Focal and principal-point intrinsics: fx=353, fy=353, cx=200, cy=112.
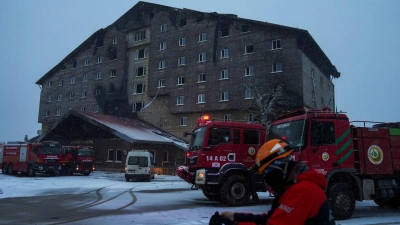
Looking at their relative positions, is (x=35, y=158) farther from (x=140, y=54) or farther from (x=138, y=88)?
(x=140, y=54)

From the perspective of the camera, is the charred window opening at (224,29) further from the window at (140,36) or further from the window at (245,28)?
the window at (140,36)

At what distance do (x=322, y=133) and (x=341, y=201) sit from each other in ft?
6.18

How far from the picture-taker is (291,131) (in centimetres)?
1038

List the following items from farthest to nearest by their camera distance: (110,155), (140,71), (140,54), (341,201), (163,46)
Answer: (140,54) < (140,71) < (163,46) < (110,155) < (341,201)

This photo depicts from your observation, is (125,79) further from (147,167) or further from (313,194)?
(313,194)

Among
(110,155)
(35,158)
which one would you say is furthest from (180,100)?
(35,158)

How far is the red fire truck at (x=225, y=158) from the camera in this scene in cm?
1229

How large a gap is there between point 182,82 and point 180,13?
8562 millimetres

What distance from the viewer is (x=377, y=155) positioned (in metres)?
10.4

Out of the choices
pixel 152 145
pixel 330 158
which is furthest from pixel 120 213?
pixel 152 145

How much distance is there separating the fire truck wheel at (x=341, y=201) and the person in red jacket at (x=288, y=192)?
7430 millimetres

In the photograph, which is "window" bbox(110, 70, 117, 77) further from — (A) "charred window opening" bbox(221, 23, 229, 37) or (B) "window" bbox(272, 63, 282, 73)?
(B) "window" bbox(272, 63, 282, 73)

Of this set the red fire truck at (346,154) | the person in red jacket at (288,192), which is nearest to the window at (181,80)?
the red fire truck at (346,154)

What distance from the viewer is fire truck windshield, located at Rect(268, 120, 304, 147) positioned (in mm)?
9951
